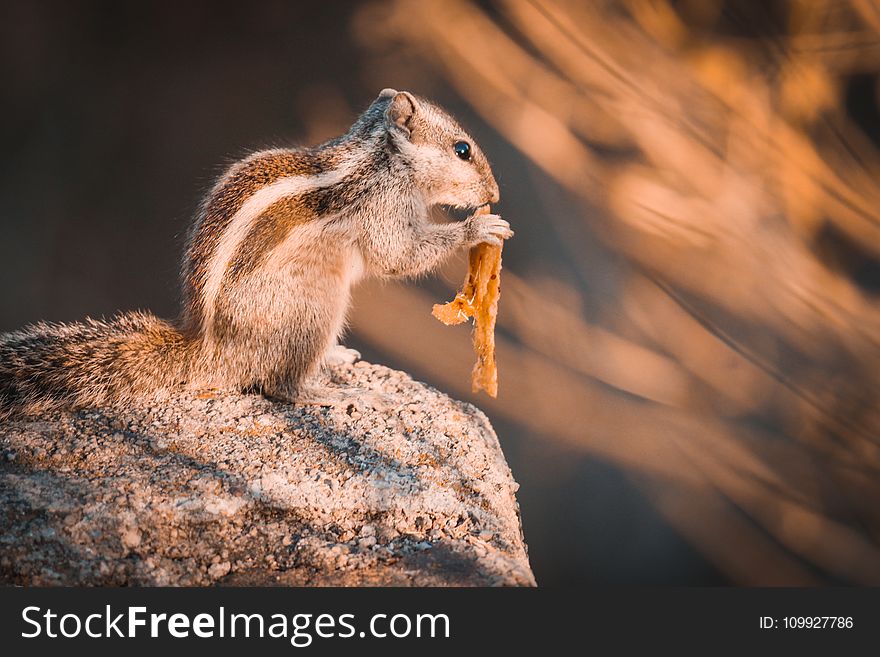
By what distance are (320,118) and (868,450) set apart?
218cm

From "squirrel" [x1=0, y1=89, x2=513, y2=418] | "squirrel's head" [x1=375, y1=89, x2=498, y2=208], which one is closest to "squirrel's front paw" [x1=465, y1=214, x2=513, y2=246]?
"squirrel" [x1=0, y1=89, x2=513, y2=418]

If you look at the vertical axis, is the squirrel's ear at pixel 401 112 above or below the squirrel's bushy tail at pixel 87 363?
above

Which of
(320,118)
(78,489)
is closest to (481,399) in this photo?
(320,118)

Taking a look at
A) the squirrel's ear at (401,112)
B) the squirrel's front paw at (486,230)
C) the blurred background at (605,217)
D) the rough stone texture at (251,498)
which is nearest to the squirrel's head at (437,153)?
the squirrel's ear at (401,112)

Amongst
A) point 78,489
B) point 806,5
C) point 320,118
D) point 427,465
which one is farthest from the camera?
point 320,118

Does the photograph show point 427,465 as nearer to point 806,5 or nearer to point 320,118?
point 320,118

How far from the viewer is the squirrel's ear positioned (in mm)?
2016

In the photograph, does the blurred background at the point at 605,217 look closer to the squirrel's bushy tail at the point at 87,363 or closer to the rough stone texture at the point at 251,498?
the squirrel's bushy tail at the point at 87,363

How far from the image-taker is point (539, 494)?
280cm

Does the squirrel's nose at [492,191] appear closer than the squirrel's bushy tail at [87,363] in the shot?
No

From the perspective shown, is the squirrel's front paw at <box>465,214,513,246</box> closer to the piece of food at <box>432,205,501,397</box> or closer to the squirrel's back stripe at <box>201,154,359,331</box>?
the piece of food at <box>432,205,501,397</box>

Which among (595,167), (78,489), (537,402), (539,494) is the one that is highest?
(595,167)

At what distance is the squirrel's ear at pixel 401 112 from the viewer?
2.02 metres

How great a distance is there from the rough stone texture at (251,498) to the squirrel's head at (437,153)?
63cm
